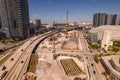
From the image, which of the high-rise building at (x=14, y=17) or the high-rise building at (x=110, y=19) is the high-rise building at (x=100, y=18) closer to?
the high-rise building at (x=110, y=19)

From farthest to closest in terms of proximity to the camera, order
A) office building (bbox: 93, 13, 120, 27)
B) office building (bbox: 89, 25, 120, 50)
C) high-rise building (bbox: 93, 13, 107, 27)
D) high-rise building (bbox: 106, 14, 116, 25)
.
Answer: high-rise building (bbox: 93, 13, 107, 27), high-rise building (bbox: 106, 14, 116, 25), office building (bbox: 93, 13, 120, 27), office building (bbox: 89, 25, 120, 50)

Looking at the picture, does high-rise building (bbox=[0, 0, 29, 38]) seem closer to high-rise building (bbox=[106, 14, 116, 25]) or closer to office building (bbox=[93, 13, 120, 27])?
office building (bbox=[93, 13, 120, 27])

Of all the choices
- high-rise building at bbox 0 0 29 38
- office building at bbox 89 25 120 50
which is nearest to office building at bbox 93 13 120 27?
office building at bbox 89 25 120 50

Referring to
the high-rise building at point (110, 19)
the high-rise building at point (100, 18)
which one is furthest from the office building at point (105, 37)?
the high-rise building at point (100, 18)

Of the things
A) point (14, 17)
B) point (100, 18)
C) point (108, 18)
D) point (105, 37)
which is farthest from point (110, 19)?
point (14, 17)

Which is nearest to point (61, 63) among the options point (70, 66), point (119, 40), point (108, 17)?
point (70, 66)

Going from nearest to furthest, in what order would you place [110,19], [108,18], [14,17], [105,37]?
[105,37] < [14,17] < [108,18] < [110,19]

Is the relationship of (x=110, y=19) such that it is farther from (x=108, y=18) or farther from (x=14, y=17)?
(x=14, y=17)

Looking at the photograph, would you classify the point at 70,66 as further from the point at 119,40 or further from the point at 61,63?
the point at 119,40

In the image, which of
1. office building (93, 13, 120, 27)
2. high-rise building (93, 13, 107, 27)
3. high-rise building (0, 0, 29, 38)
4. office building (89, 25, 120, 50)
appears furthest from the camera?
high-rise building (93, 13, 107, 27)

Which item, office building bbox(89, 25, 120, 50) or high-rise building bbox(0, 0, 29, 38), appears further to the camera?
high-rise building bbox(0, 0, 29, 38)
